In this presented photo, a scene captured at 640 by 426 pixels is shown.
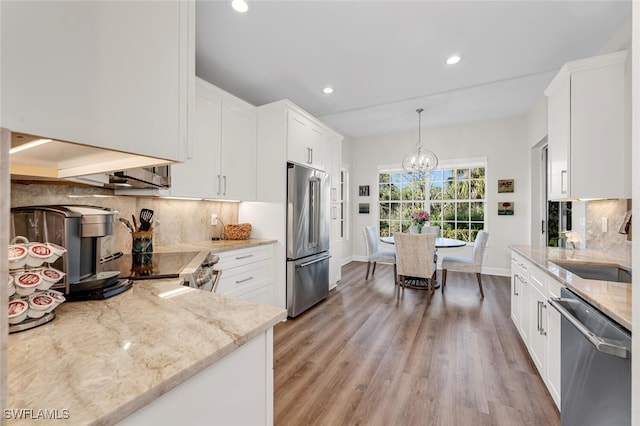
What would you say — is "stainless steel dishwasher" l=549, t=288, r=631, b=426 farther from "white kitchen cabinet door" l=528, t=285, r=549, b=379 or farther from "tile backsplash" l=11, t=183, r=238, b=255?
"tile backsplash" l=11, t=183, r=238, b=255

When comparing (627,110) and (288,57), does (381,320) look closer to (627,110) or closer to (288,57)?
(627,110)

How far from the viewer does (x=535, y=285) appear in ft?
6.48

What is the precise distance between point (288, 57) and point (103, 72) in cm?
254

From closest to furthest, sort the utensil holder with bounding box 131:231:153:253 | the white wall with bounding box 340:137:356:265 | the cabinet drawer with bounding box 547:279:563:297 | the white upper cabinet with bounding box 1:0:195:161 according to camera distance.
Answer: the white upper cabinet with bounding box 1:0:195:161 → the cabinet drawer with bounding box 547:279:563:297 → the utensil holder with bounding box 131:231:153:253 → the white wall with bounding box 340:137:356:265

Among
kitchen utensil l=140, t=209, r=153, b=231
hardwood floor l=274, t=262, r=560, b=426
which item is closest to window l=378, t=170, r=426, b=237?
hardwood floor l=274, t=262, r=560, b=426

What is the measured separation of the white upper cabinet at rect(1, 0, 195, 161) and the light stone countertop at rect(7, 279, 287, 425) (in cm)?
50

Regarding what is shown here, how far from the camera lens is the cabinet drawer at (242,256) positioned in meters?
2.41

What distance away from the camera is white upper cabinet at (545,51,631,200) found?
202 cm

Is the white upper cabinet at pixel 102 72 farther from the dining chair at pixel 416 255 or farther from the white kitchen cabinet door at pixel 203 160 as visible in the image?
the dining chair at pixel 416 255

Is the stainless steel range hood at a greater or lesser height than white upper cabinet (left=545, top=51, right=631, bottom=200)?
lesser

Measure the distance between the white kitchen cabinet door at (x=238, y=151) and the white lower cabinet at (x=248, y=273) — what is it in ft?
2.22

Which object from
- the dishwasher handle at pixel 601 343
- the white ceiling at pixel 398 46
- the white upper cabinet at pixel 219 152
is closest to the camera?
the dishwasher handle at pixel 601 343

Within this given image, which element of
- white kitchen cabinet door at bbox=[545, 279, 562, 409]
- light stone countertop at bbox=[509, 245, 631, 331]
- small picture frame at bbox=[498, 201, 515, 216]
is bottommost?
white kitchen cabinet door at bbox=[545, 279, 562, 409]

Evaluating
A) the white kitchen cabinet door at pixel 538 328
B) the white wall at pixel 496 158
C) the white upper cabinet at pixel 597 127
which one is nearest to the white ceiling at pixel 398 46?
the white upper cabinet at pixel 597 127
